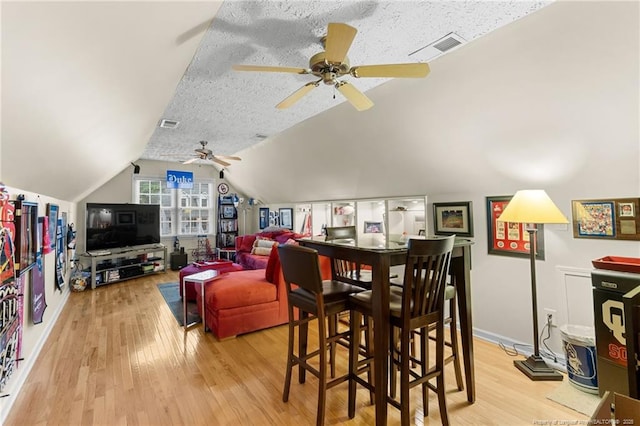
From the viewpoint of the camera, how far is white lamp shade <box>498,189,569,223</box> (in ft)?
7.48

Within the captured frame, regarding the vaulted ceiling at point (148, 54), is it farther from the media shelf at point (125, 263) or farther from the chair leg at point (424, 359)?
the media shelf at point (125, 263)

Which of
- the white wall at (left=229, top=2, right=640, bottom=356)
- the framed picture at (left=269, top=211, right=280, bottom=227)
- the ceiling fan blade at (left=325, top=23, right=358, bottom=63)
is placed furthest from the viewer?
the framed picture at (left=269, top=211, right=280, bottom=227)

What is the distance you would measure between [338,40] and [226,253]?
673 centimetres

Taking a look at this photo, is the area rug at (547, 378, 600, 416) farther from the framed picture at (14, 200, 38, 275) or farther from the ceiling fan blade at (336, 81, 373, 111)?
the framed picture at (14, 200, 38, 275)

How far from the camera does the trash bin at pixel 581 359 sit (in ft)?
7.18

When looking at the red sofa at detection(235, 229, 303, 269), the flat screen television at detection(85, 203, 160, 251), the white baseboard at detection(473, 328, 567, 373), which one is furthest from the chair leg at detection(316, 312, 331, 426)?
the flat screen television at detection(85, 203, 160, 251)

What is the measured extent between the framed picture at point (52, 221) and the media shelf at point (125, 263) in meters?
1.77

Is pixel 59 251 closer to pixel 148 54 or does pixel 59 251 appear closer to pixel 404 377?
pixel 148 54

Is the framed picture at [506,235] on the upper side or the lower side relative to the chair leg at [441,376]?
upper

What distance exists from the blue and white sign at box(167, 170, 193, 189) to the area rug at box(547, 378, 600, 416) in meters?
7.51

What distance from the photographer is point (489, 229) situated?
3137 millimetres

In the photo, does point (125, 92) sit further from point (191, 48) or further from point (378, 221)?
point (378, 221)

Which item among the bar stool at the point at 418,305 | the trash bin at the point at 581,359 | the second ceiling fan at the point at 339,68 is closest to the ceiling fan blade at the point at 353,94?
the second ceiling fan at the point at 339,68

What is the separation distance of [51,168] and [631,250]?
4.96 m
